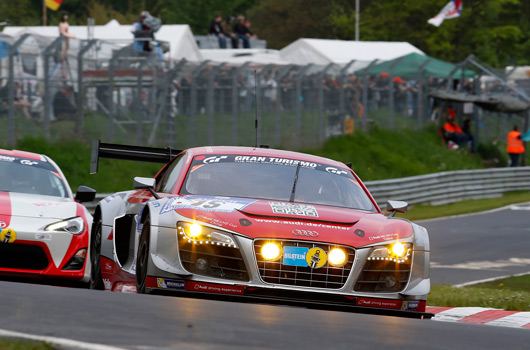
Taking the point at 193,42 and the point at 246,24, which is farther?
the point at 246,24

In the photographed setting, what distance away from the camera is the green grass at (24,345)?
4.34m

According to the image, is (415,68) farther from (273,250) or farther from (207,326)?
(207,326)

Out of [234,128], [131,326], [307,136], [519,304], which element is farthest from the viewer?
[307,136]

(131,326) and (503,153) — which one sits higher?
(131,326)

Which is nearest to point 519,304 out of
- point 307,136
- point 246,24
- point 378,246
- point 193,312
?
point 378,246

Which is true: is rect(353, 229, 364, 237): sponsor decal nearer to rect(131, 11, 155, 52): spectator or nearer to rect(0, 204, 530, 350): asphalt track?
rect(0, 204, 530, 350): asphalt track

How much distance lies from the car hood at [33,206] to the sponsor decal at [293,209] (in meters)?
2.82

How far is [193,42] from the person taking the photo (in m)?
34.8

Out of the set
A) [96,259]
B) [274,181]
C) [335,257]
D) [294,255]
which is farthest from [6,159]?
[335,257]

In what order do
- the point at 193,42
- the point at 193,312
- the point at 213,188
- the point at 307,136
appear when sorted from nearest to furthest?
→ the point at 193,312
the point at 213,188
the point at 307,136
the point at 193,42

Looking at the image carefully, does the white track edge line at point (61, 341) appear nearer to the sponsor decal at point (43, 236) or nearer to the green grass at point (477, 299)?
the sponsor decal at point (43, 236)

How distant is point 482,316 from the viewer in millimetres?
9148

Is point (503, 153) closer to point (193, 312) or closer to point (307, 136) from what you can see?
point (307, 136)

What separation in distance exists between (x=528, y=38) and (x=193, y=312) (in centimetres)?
7057
